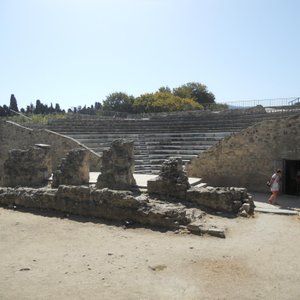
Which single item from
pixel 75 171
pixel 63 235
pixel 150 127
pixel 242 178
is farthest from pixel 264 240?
pixel 150 127

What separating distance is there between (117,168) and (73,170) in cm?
187

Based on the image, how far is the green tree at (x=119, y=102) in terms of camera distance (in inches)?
2143

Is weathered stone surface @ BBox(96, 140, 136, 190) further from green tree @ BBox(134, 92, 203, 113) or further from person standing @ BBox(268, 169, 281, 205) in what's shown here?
green tree @ BBox(134, 92, 203, 113)

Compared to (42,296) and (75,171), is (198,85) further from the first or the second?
(42,296)

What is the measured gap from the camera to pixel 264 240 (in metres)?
9.16

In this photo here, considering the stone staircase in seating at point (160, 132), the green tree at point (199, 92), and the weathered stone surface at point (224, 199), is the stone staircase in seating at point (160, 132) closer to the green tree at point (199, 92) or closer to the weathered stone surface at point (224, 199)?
the weathered stone surface at point (224, 199)

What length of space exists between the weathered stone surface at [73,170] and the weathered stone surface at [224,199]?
501 centimetres

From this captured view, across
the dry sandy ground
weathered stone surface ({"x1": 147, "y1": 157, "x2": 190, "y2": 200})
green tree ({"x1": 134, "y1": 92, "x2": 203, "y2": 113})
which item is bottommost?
the dry sandy ground

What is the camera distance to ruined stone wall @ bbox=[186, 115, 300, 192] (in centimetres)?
1496

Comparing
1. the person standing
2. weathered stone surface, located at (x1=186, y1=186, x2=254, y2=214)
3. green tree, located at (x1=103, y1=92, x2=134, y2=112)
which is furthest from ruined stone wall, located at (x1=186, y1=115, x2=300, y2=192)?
green tree, located at (x1=103, y1=92, x2=134, y2=112)

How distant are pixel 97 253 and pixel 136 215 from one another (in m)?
2.53

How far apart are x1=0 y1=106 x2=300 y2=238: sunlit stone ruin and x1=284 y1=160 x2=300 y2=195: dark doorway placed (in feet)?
0.14

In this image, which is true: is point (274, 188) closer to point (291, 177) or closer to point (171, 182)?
point (291, 177)

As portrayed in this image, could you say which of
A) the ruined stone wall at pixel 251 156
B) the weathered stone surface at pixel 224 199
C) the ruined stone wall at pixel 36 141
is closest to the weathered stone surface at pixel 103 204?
the weathered stone surface at pixel 224 199
